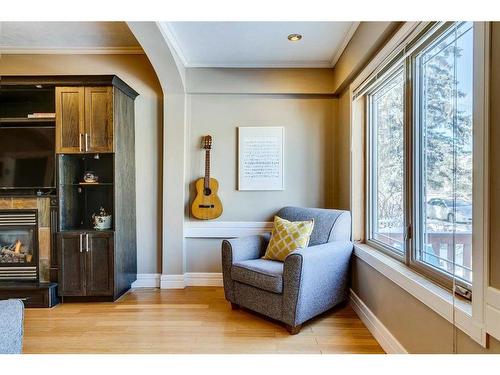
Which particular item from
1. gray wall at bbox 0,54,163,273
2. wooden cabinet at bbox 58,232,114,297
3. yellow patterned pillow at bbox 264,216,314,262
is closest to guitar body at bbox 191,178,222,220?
gray wall at bbox 0,54,163,273

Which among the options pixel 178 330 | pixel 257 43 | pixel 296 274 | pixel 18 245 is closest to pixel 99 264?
pixel 18 245

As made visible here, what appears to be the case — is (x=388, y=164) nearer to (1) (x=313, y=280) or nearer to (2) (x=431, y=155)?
(2) (x=431, y=155)

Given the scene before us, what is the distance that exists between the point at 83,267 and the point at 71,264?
0.12 meters

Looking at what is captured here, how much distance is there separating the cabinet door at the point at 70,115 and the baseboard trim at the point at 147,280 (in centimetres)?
150

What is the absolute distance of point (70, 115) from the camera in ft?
9.14

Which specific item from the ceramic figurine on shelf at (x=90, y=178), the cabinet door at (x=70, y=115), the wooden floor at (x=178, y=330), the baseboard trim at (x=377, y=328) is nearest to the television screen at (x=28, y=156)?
the cabinet door at (x=70, y=115)

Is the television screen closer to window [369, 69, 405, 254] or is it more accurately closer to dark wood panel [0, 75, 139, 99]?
dark wood panel [0, 75, 139, 99]

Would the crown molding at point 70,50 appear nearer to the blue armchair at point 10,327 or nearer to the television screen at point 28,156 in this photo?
the television screen at point 28,156

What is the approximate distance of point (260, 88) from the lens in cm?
319

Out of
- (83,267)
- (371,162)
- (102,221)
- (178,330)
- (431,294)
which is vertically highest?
(371,162)

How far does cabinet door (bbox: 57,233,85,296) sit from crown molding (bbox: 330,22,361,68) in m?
3.08
